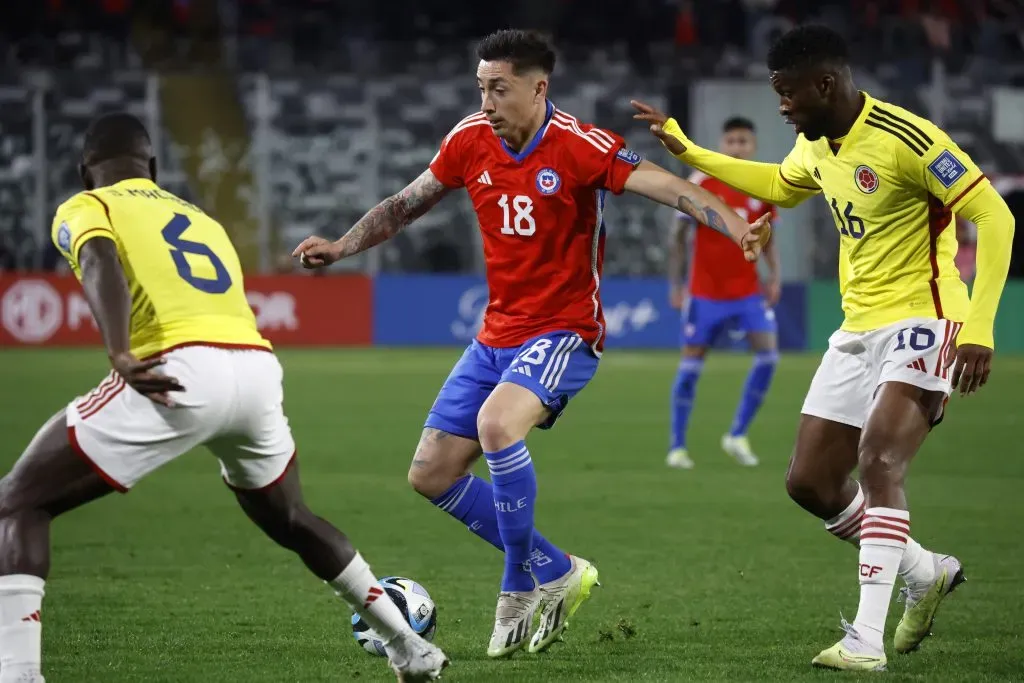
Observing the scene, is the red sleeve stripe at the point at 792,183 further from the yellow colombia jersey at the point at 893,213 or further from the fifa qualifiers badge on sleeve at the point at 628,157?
the fifa qualifiers badge on sleeve at the point at 628,157

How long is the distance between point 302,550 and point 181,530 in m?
4.13

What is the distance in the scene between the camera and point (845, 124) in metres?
5.66

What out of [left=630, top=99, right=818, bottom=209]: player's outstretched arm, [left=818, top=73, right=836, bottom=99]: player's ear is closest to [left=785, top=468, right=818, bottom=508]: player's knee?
[left=630, top=99, right=818, bottom=209]: player's outstretched arm

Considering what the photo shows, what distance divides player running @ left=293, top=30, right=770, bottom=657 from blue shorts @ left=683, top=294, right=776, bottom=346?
5.89 meters

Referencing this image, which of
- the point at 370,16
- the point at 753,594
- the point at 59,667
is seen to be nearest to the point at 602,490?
the point at 753,594

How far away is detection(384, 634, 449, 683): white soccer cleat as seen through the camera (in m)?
5.01

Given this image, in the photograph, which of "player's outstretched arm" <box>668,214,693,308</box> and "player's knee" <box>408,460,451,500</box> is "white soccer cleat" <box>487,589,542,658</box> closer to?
"player's knee" <box>408,460,451,500</box>

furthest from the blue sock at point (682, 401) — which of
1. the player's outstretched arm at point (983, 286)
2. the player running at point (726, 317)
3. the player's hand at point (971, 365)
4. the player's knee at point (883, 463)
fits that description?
the player's hand at point (971, 365)

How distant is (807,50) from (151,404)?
263 centimetres

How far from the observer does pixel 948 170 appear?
542 cm

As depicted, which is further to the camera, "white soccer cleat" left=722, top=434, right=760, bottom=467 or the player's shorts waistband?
"white soccer cleat" left=722, top=434, right=760, bottom=467

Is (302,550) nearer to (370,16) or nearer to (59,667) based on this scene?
(59,667)

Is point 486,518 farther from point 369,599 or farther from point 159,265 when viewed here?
point 159,265

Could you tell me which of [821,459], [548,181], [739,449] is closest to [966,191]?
[821,459]
